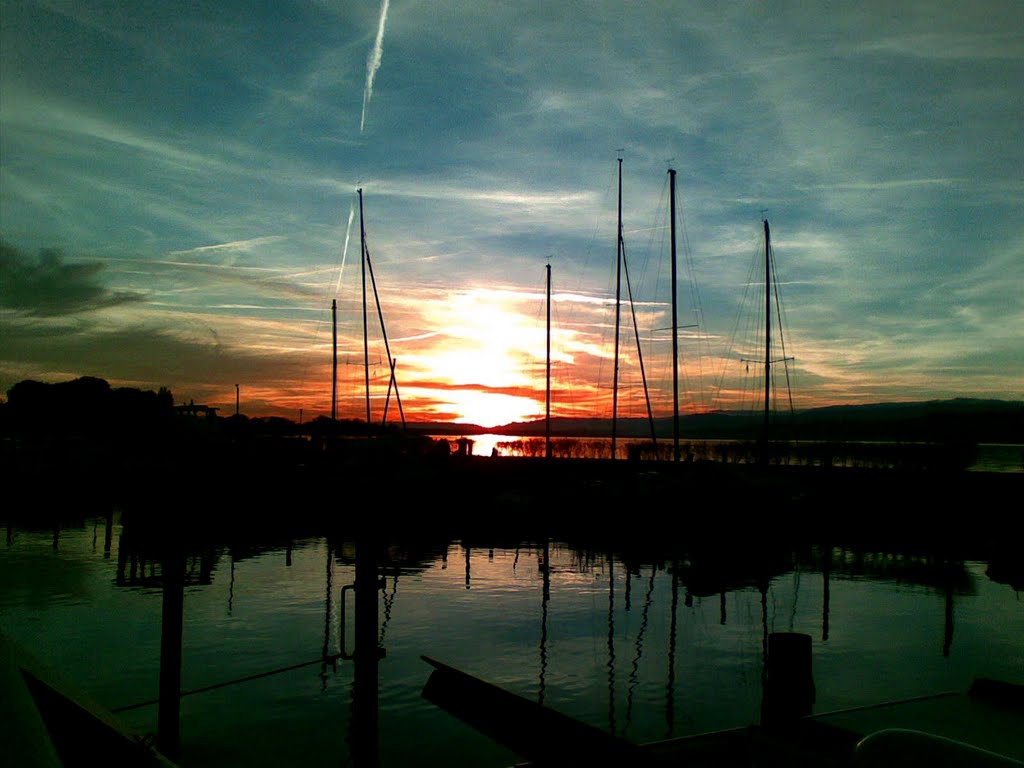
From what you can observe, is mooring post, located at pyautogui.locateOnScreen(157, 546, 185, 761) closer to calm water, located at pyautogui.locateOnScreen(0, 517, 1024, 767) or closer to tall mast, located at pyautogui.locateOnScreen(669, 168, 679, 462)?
calm water, located at pyautogui.locateOnScreen(0, 517, 1024, 767)

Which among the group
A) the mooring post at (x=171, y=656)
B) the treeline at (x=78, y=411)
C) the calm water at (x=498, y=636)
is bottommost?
the calm water at (x=498, y=636)

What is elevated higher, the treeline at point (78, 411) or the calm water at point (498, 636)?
the treeline at point (78, 411)

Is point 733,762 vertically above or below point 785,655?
below

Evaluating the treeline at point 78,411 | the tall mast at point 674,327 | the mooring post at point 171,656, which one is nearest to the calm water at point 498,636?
the mooring post at point 171,656

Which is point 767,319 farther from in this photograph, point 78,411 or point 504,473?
point 78,411

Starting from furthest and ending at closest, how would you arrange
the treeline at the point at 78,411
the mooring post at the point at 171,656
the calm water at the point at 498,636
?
the treeline at the point at 78,411
the calm water at the point at 498,636
the mooring post at the point at 171,656

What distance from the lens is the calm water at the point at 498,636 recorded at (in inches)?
598

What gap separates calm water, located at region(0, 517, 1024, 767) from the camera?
15180mm

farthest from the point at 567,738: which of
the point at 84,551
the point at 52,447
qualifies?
the point at 52,447

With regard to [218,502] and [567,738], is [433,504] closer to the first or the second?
[218,502]

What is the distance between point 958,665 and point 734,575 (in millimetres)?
14576

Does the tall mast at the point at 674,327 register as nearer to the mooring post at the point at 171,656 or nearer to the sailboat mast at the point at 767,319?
the sailboat mast at the point at 767,319

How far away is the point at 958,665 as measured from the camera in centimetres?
1934

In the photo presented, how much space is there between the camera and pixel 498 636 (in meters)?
22.2
